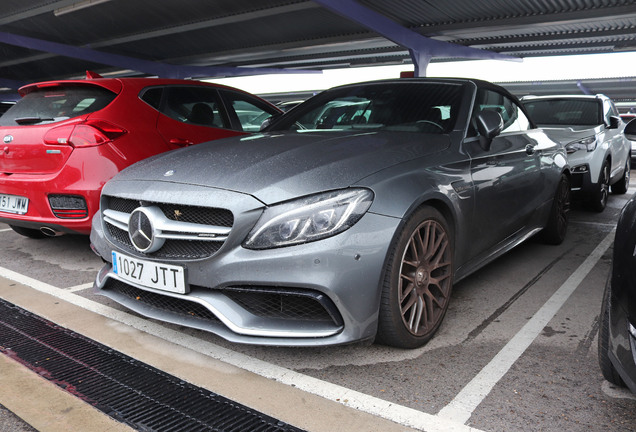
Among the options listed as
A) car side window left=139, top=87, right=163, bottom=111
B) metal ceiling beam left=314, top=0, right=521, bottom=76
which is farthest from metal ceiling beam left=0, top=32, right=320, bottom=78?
car side window left=139, top=87, right=163, bottom=111

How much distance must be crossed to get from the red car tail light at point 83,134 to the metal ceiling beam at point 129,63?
20865 millimetres

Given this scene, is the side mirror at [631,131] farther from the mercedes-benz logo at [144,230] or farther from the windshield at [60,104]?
the windshield at [60,104]

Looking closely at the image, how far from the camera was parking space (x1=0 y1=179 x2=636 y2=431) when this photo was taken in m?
2.10

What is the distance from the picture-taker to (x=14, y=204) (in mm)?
4129

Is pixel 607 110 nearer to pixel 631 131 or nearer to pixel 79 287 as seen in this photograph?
pixel 631 131

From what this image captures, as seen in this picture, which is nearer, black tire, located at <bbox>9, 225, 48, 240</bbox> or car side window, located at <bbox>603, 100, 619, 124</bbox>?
black tire, located at <bbox>9, 225, 48, 240</bbox>

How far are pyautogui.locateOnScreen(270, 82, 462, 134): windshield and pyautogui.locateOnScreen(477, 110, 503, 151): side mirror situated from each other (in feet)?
0.52

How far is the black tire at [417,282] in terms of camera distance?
2.44 meters

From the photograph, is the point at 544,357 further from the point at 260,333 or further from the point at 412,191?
the point at 260,333

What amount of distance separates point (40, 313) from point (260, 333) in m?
1.63

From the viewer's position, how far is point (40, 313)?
318 centimetres

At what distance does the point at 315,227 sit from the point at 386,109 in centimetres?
142

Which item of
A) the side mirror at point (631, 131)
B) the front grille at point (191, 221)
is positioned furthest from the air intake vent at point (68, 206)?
the side mirror at point (631, 131)

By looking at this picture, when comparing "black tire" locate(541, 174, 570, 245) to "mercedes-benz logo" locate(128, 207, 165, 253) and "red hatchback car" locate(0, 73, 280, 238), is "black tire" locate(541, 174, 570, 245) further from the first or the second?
"mercedes-benz logo" locate(128, 207, 165, 253)
